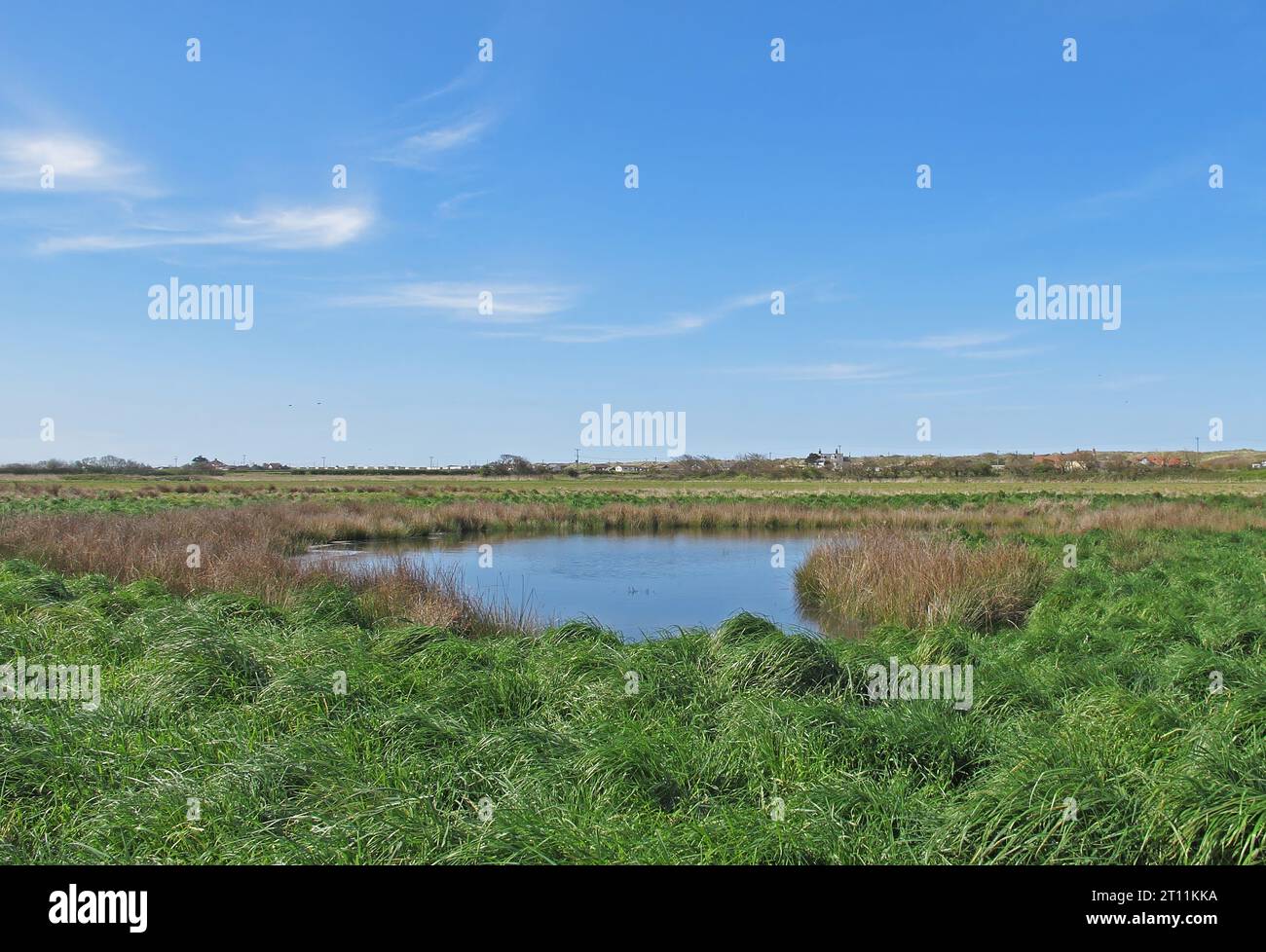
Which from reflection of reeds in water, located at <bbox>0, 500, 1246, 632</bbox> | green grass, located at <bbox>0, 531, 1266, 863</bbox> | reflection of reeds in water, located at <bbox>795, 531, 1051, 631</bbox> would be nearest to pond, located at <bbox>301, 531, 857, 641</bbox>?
reflection of reeds in water, located at <bbox>795, 531, 1051, 631</bbox>

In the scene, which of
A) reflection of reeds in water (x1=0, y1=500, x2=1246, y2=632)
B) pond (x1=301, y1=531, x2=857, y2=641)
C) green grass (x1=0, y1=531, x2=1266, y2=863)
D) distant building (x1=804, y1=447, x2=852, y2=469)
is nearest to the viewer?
green grass (x1=0, y1=531, x2=1266, y2=863)

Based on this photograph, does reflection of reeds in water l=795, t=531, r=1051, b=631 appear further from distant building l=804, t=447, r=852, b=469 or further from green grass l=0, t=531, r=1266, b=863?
distant building l=804, t=447, r=852, b=469

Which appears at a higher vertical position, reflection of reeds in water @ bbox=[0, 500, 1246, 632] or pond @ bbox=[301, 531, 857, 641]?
reflection of reeds in water @ bbox=[0, 500, 1246, 632]

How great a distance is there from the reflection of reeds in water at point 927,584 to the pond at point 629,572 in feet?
2.24

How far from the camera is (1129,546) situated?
20188mm

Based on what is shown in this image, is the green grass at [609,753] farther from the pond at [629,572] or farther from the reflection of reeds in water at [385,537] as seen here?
the pond at [629,572]

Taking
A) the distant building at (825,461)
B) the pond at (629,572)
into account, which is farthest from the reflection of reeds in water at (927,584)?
the distant building at (825,461)

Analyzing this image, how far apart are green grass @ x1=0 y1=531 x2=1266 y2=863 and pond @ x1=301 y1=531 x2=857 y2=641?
4617 mm

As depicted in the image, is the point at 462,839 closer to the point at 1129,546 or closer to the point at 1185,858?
the point at 1185,858

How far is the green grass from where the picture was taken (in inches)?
164

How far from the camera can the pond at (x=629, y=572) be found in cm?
1633

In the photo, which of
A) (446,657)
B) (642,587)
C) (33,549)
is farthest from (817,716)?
(33,549)

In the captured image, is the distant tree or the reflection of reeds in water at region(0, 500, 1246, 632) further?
the distant tree

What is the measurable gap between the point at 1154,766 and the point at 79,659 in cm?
900
